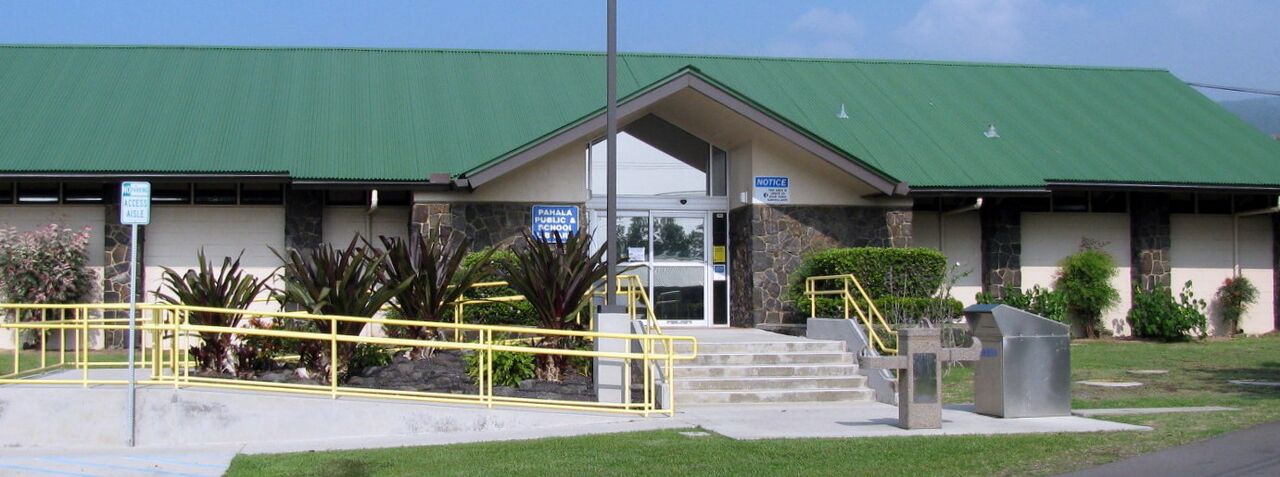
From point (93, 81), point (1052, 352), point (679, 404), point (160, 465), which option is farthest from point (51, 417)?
point (93, 81)

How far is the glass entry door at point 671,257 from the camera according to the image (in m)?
20.5

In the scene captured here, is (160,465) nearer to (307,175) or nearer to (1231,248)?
(307,175)

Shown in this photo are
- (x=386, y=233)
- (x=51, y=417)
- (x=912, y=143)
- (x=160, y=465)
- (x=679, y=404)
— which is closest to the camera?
(x=160, y=465)

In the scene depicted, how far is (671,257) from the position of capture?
67.7ft

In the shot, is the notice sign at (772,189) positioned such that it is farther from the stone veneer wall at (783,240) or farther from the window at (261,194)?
the window at (261,194)

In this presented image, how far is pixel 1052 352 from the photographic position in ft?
41.2

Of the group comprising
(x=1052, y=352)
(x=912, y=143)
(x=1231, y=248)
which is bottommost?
(x=1052, y=352)

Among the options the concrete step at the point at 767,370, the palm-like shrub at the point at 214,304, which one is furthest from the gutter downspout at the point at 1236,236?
the palm-like shrub at the point at 214,304

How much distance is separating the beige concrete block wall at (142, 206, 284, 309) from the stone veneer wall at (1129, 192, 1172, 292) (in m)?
15.0

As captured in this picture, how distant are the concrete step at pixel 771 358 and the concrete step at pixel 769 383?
56 centimetres

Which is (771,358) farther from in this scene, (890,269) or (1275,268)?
(1275,268)

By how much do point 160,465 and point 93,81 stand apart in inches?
531

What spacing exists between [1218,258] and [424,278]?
A: 15678 millimetres

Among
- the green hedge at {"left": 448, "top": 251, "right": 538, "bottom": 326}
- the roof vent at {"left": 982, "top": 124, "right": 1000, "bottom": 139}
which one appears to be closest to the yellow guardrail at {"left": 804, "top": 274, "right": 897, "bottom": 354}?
the green hedge at {"left": 448, "top": 251, "right": 538, "bottom": 326}
